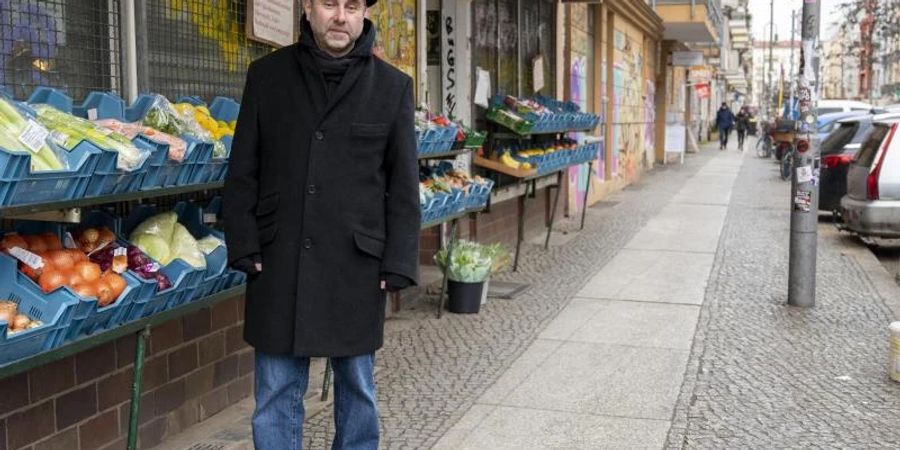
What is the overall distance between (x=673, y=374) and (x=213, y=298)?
3.11 meters

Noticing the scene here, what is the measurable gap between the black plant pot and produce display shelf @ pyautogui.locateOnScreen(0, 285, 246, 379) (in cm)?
354

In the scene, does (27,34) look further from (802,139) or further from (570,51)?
(570,51)

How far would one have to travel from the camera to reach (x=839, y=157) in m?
12.8

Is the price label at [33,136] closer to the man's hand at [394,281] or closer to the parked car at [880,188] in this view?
the man's hand at [394,281]

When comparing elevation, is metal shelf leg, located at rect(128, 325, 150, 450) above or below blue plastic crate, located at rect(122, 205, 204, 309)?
below

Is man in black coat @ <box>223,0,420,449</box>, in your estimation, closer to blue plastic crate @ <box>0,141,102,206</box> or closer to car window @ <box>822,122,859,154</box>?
blue plastic crate @ <box>0,141,102,206</box>

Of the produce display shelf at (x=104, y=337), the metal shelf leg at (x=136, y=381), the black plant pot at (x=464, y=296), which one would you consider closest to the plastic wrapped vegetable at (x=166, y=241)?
the produce display shelf at (x=104, y=337)

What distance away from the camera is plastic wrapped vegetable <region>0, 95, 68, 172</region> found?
2.85 m

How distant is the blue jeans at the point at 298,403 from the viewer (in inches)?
133

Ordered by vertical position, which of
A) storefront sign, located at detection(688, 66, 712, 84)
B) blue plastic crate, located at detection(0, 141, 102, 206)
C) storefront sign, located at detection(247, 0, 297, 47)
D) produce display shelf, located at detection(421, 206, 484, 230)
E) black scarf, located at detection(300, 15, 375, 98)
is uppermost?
storefront sign, located at detection(688, 66, 712, 84)

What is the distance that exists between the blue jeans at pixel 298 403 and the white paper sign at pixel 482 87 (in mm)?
6091

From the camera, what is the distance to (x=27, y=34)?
12.4ft

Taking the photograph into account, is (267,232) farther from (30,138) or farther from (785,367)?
(785,367)

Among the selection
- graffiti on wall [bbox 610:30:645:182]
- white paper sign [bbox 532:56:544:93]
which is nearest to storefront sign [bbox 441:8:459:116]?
white paper sign [bbox 532:56:544:93]
